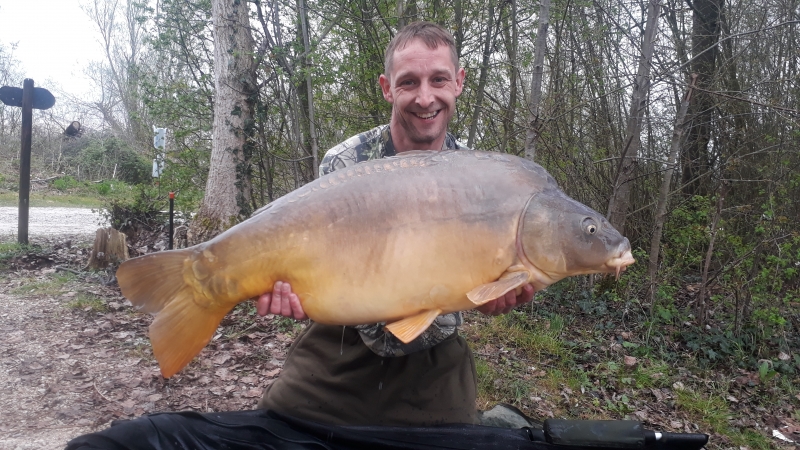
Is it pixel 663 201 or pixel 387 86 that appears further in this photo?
pixel 663 201

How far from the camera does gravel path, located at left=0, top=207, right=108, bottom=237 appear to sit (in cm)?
689

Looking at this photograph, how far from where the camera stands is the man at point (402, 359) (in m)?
1.86

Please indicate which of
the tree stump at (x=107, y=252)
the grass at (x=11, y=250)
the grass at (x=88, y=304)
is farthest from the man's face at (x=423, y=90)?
the grass at (x=11, y=250)

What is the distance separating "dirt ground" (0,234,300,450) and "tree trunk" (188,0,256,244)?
1.08 metres

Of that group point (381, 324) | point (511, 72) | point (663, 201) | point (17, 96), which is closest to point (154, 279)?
point (381, 324)

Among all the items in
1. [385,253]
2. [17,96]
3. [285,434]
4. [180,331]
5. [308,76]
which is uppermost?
[308,76]

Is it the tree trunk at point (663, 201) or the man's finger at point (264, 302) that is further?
the tree trunk at point (663, 201)

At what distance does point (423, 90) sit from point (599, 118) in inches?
161

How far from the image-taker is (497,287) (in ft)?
4.29

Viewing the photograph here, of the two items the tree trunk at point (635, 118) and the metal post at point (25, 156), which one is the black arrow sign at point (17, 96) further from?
the tree trunk at point (635, 118)

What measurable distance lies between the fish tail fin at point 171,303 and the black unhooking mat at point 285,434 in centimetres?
31

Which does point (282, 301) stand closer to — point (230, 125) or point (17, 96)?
point (230, 125)

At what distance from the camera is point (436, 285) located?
1.33 meters

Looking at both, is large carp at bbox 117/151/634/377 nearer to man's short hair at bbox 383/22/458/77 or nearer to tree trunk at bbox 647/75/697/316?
man's short hair at bbox 383/22/458/77
